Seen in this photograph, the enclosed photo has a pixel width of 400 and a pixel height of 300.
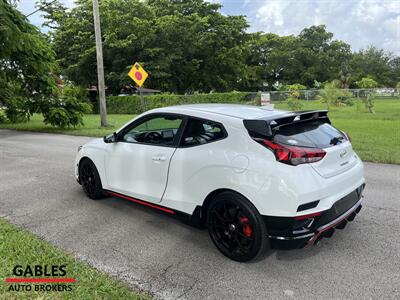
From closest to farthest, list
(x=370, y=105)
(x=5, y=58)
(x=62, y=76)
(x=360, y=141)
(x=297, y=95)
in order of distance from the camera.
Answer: (x=360, y=141) < (x=5, y=58) < (x=370, y=105) < (x=297, y=95) < (x=62, y=76)

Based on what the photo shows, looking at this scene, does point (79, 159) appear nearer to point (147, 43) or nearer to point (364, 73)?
point (147, 43)

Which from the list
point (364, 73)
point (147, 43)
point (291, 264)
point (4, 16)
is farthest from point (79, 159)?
point (364, 73)

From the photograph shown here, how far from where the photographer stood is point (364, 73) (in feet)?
224

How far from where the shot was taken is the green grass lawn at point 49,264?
288 centimetres

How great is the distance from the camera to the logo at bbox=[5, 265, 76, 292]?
300 centimetres

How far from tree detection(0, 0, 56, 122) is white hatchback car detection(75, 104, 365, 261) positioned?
12095 mm

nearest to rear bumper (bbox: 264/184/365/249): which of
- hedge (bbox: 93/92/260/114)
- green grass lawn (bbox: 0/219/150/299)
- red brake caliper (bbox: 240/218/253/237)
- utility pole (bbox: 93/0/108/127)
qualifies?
red brake caliper (bbox: 240/218/253/237)

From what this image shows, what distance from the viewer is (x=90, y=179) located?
5312 millimetres

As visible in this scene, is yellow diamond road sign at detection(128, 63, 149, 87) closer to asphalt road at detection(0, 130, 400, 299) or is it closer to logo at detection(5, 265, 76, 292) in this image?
asphalt road at detection(0, 130, 400, 299)

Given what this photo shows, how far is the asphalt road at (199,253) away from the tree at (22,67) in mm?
10248

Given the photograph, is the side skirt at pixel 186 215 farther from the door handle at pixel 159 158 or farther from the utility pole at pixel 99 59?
the utility pole at pixel 99 59

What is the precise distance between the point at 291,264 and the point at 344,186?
3.12 feet

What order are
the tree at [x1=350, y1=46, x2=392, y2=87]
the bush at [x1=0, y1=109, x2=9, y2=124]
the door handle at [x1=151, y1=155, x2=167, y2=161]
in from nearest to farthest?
the door handle at [x1=151, y1=155, x2=167, y2=161]
the bush at [x1=0, y1=109, x2=9, y2=124]
the tree at [x1=350, y1=46, x2=392, y2=87]

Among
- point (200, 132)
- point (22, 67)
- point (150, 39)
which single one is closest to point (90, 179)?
point (200, 132)
